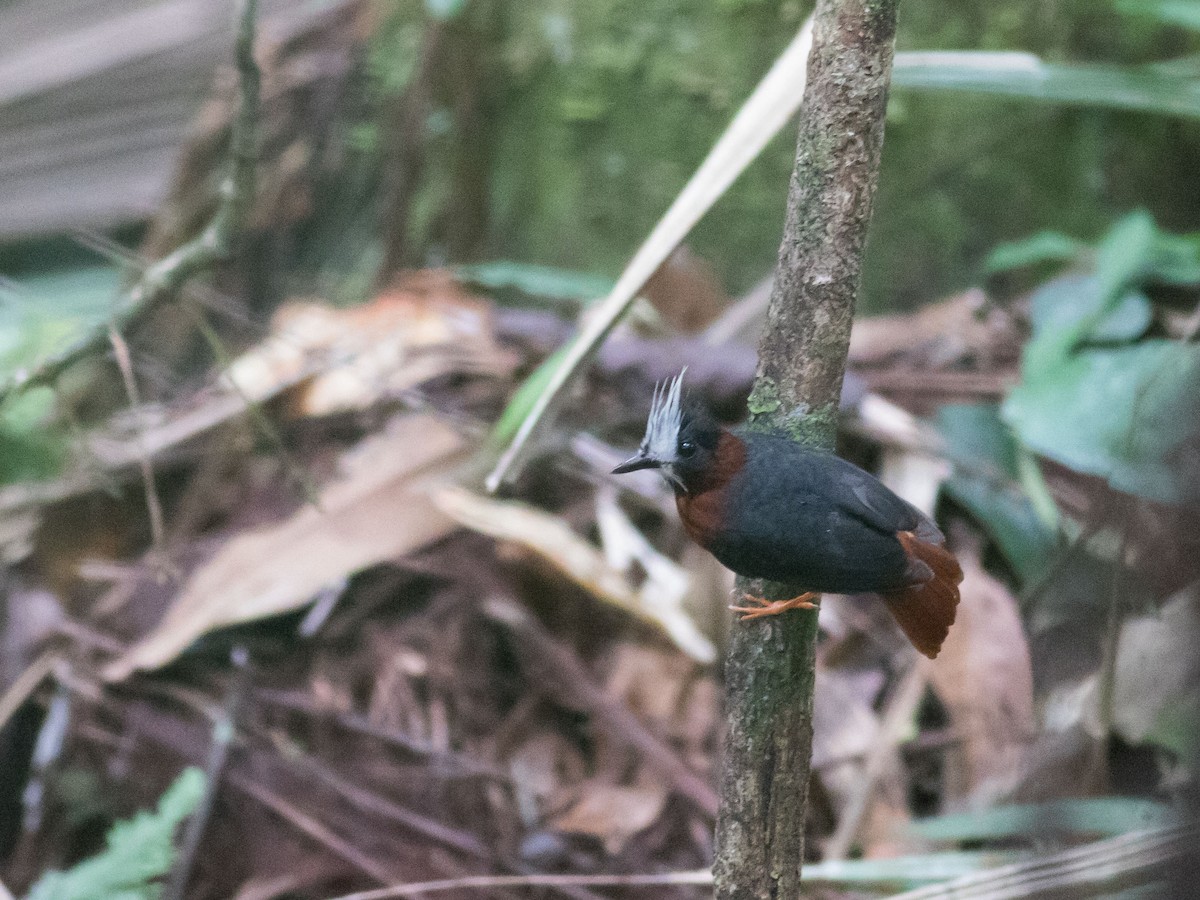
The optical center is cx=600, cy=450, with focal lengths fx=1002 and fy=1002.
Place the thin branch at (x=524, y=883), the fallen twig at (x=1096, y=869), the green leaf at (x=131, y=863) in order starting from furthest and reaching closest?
1. the thin branch at (x=524, y=883)
2. the green leaf at (x=131, y=863)
3. the fallen twig at (x=1096, y=869)

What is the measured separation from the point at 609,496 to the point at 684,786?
801 mm

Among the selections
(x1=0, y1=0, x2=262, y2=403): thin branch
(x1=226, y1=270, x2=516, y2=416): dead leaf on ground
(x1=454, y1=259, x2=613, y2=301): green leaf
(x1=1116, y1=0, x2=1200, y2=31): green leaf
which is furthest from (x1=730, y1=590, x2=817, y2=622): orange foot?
(x1=1116, y1=0, x2=1200, y2=31): green leaf

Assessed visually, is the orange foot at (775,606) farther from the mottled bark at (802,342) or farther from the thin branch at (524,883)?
the thin branch at (524,883)

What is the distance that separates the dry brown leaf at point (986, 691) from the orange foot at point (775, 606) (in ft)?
3.67

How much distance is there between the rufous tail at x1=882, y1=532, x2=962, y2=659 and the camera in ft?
4.47

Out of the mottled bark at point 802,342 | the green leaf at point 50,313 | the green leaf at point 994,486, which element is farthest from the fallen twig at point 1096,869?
the green leaf at point 50,313

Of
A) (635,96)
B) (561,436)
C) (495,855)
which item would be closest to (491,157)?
(635,96)

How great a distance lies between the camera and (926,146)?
3.42m

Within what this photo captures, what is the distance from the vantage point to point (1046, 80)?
98.9 inches

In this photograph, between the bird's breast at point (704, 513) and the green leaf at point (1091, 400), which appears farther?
the green leaf at point (1091, 400)

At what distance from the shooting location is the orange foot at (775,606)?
1.29m

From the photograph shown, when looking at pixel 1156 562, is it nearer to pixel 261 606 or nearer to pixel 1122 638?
pixel 1122 638

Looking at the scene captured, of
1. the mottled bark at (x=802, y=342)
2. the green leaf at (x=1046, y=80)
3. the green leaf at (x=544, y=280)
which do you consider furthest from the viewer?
the green leaf at (x=544, y=280)

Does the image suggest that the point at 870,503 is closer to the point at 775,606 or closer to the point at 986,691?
the point at 775,606
